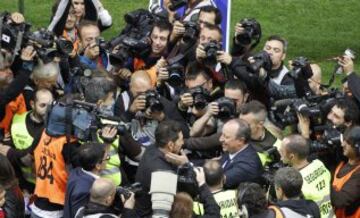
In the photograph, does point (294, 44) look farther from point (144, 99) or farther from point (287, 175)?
point (287, 175)

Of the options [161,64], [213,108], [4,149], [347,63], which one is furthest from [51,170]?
[347,63]

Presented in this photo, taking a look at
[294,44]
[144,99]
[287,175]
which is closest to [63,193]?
[144,99]

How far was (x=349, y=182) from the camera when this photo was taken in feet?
34.1

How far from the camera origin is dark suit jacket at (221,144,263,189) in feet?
34.8

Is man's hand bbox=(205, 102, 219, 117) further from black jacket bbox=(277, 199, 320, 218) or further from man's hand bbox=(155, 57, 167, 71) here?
black jacket bbox=(277, 199, 320, 218)

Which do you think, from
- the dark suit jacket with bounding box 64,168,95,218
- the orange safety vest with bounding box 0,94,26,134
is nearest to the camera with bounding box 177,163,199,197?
the dark suit jacket with bounding box 64,168,95,218

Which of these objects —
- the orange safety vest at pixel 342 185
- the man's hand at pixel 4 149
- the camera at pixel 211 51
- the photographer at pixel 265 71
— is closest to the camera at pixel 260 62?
the photographer at pixel 265 71

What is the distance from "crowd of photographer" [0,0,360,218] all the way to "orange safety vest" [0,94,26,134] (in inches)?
0.6

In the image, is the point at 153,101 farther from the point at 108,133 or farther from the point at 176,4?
the point at 176,4

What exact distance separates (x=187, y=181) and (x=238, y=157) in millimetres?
1274

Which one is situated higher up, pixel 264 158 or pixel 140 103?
pixel 140 103

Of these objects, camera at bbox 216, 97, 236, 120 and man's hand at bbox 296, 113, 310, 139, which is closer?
man's hand at bbox 296, 113, 310, 139

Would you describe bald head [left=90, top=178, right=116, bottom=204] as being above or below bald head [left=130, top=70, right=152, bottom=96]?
below

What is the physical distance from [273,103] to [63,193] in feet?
7.96
